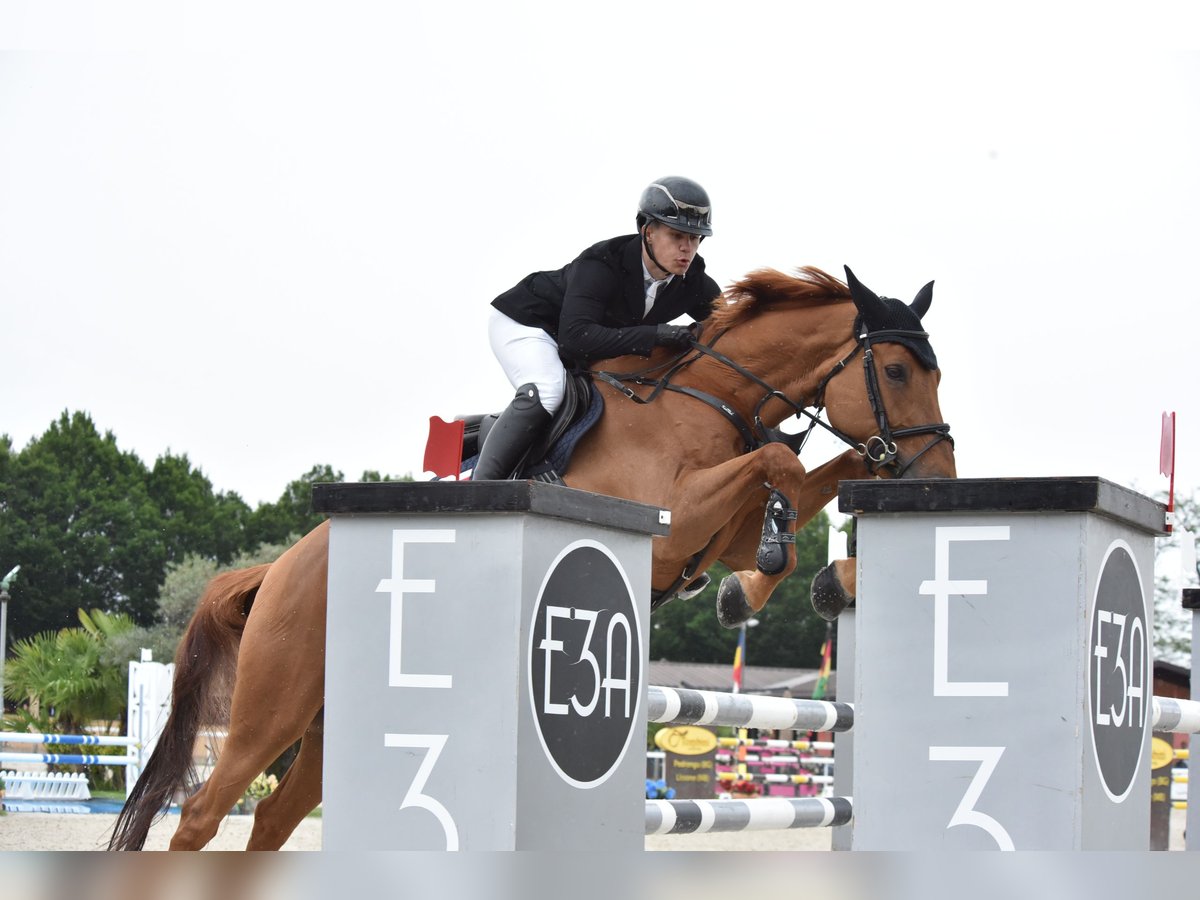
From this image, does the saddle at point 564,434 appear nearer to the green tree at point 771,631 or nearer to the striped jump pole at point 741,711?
the striped jump pole at point 741,711

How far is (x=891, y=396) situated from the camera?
13.0ft

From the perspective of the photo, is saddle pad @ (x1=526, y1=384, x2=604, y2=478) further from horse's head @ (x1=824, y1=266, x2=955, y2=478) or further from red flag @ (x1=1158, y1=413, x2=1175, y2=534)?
red flag @ (x1=1158, y1=413, x2=1175, y2=534)

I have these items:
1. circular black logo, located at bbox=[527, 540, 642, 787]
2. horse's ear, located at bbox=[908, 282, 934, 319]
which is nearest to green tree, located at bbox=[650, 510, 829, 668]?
horse's ear, located at bbox=[908, 282, 934, 319]

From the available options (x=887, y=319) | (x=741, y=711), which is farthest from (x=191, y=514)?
(x=741, y=711)

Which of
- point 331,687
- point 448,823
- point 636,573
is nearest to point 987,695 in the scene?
point 636,573

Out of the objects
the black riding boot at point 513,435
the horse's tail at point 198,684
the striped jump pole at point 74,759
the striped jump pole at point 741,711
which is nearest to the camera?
the striped jump pole at point 741,711

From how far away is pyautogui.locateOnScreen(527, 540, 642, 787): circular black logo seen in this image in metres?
2.13

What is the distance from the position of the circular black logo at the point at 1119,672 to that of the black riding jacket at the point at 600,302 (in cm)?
176

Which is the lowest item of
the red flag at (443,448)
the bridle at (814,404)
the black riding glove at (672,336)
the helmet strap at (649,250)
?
the red flag at (443,448)

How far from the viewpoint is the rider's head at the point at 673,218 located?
12.7 feet

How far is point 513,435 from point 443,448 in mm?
842

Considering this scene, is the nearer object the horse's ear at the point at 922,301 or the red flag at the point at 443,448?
the red flag at the point at 443,448

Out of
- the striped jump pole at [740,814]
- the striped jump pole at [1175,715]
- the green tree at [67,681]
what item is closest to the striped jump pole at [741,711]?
the striped jump pole at [740,814]

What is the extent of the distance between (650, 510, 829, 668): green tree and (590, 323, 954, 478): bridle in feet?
131
